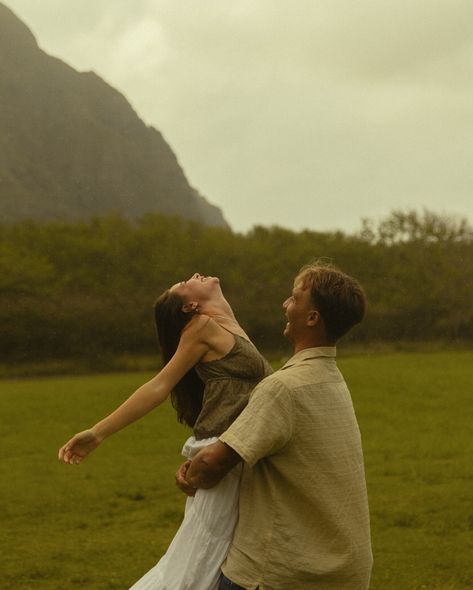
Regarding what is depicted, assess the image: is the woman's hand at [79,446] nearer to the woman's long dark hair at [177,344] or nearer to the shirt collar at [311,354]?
the woman's long dark hair at [177,344]

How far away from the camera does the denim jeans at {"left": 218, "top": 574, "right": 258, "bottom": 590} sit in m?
2.90

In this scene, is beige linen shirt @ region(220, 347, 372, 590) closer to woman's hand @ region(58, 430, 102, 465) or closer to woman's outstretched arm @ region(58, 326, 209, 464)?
woman's outstretched arm @ region(58, 326, 209, 464)

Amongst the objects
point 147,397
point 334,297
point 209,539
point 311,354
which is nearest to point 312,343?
point 311,354

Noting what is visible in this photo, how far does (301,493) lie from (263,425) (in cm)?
26

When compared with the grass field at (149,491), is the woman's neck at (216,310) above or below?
above

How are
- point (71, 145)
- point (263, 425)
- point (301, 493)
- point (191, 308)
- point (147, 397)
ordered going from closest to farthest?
point (263, 425) < point (301, 493) < point (147, 397) < point (191, 308) < point (71, 145)

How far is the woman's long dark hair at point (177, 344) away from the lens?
3.29 m

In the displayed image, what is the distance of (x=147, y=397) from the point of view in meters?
3.13

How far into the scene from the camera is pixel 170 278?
44.5m

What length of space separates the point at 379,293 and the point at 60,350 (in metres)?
16.9

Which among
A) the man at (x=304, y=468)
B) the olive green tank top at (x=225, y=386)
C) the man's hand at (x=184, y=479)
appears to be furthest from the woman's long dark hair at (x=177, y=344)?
the man at (x=304, y=468)

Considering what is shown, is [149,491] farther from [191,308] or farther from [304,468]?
[304,468]

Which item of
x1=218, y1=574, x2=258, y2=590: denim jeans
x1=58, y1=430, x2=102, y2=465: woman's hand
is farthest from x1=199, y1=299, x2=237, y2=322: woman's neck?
x1=218, y1=574, x2=258, y2=590: denim jeans

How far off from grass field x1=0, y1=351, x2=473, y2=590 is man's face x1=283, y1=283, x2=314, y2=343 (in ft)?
15.7
